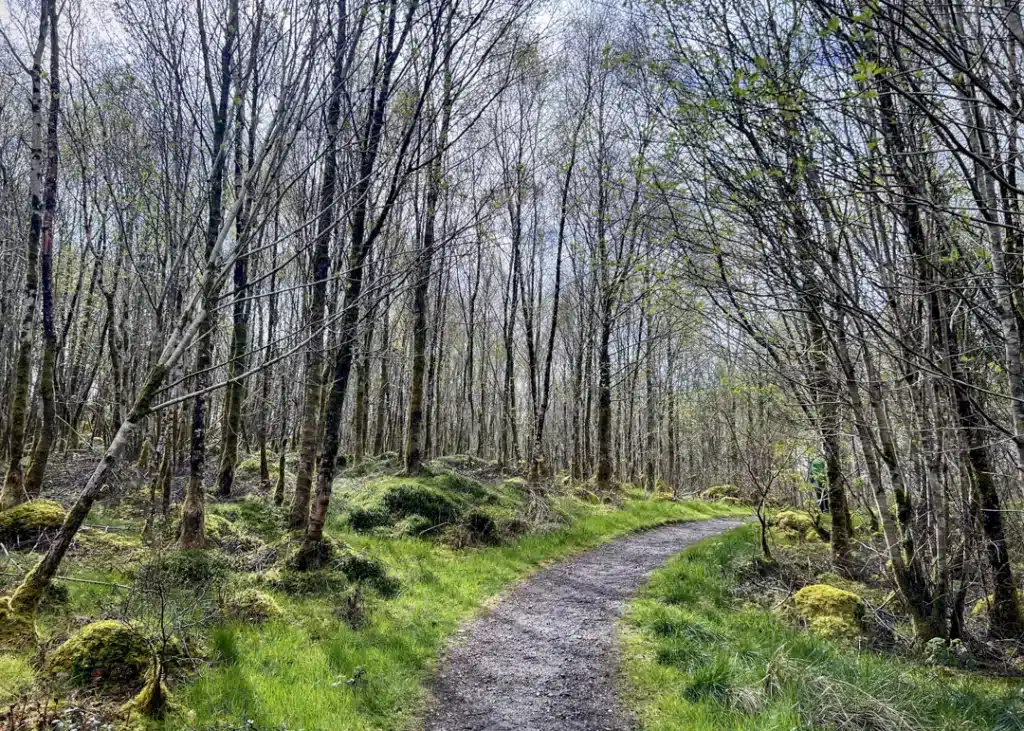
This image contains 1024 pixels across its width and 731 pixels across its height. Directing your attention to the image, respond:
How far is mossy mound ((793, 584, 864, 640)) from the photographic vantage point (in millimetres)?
5980

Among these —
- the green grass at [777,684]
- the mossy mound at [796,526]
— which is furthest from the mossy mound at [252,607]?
the mossy mound at [796,526]

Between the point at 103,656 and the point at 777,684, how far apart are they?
15.8 ft

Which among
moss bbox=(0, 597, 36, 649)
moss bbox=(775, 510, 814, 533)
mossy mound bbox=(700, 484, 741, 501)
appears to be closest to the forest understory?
moss bbox=(0, 597, 36, 649)

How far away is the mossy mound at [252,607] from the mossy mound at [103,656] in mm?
1268

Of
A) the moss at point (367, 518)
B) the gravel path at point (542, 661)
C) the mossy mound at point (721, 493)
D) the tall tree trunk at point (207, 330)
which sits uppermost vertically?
the tall tree trunk at point (207, 330)

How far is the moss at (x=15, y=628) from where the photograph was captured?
3.83 meters

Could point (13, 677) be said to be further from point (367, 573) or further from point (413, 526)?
point (413, 526)

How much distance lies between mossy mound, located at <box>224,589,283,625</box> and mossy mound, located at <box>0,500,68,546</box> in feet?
8.92

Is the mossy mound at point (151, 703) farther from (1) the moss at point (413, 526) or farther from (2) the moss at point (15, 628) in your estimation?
(1) the moss at point (413, 526)

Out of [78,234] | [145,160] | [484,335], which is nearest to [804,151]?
[145,160]

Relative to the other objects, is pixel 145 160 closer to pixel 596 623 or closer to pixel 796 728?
pixel 596 623

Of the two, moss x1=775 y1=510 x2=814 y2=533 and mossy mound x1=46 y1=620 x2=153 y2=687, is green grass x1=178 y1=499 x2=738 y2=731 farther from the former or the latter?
moss x1=775 y1=510 x2=814 y2=533

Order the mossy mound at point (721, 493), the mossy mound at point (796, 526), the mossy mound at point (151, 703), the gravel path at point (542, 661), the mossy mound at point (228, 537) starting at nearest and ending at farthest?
1. the mossy mound at point (151, 703)
2. the gravel path at point (542, 661)
3. the mossy mound at point (228, 537)
4. the mossy mound at point (796, 526)
5. the mossy mound at point (721, 493)

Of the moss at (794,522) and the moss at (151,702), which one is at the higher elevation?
the moss at (151,702)
